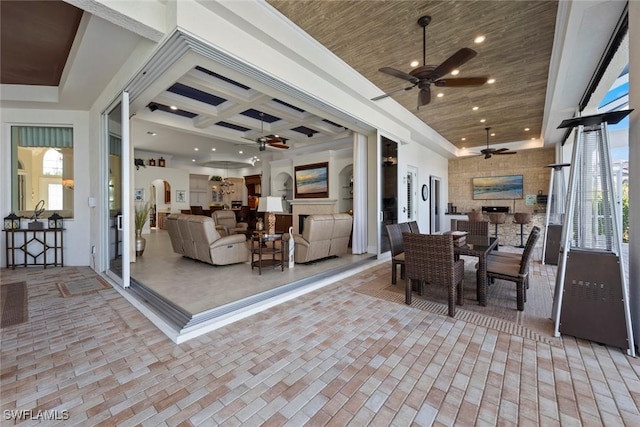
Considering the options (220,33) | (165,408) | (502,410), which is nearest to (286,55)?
(220,33)

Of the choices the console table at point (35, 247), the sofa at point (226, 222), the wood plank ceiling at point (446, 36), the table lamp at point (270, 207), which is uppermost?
the wood plank ceiling at point (446, 36)

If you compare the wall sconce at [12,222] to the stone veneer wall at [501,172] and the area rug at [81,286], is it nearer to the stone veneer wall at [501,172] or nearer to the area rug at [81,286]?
the area rug at [81,286]

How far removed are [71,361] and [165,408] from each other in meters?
1.10

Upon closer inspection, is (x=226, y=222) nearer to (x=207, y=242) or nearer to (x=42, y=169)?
(x=207, y=242)

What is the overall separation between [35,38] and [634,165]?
6.31m

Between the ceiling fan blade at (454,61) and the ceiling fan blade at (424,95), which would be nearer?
the ceiling fan blade at (454,61)

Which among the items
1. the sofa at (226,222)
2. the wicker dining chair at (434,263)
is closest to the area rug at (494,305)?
the wicker dining chair at (434,263)

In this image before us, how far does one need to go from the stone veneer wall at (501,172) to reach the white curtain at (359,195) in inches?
239

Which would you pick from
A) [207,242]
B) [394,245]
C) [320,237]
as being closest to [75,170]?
[207,242]

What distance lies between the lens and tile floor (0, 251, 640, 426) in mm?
1536

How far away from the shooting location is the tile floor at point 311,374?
1.54 metres

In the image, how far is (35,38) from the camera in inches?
126

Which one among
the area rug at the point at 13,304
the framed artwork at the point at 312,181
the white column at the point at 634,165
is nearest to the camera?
the white column at the point at 634,165

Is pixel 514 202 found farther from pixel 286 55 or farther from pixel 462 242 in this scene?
pixel 286 55
